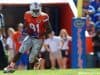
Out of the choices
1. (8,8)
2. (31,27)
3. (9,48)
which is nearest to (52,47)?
(9,48)

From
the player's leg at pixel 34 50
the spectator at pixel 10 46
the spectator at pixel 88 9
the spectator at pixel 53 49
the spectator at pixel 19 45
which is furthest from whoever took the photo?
the spectator at pixel 88 9

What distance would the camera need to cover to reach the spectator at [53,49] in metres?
15.4

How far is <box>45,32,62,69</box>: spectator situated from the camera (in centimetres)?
1541

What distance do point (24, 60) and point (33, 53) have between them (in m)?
1.67

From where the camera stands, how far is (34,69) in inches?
534

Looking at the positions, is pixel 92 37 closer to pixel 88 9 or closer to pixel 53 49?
pixel 53 49

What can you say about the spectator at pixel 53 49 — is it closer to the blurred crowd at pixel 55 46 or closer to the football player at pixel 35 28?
the blurred crowd at pixel 55 46

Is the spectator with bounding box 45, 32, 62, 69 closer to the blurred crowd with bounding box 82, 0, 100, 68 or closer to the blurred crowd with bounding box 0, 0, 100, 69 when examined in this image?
the blurred crowd with bounding box 0, 0, 100, 69

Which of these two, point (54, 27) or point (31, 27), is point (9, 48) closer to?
point (31, 27)

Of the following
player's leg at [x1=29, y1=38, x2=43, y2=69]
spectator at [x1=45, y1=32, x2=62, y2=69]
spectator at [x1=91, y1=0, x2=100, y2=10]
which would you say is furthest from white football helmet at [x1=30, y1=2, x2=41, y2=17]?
spectator at [x1=91, y1=0, x2=100, y2=10]

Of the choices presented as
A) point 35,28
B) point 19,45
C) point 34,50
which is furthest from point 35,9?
point 19,45

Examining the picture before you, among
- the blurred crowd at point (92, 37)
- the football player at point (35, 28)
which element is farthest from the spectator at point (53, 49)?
the football player at point (35, 28)

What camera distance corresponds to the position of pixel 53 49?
1548 cm

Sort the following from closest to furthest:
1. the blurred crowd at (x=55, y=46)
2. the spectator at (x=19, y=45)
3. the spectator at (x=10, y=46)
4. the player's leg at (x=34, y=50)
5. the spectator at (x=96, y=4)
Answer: the player's leg at (x=34, y=50)
the spectator at (x=19, y=45)
the blurred crowd at (x=55, y=46)
the spectator at (x=10, y=46)
the spectator at (x=96, y=4)
